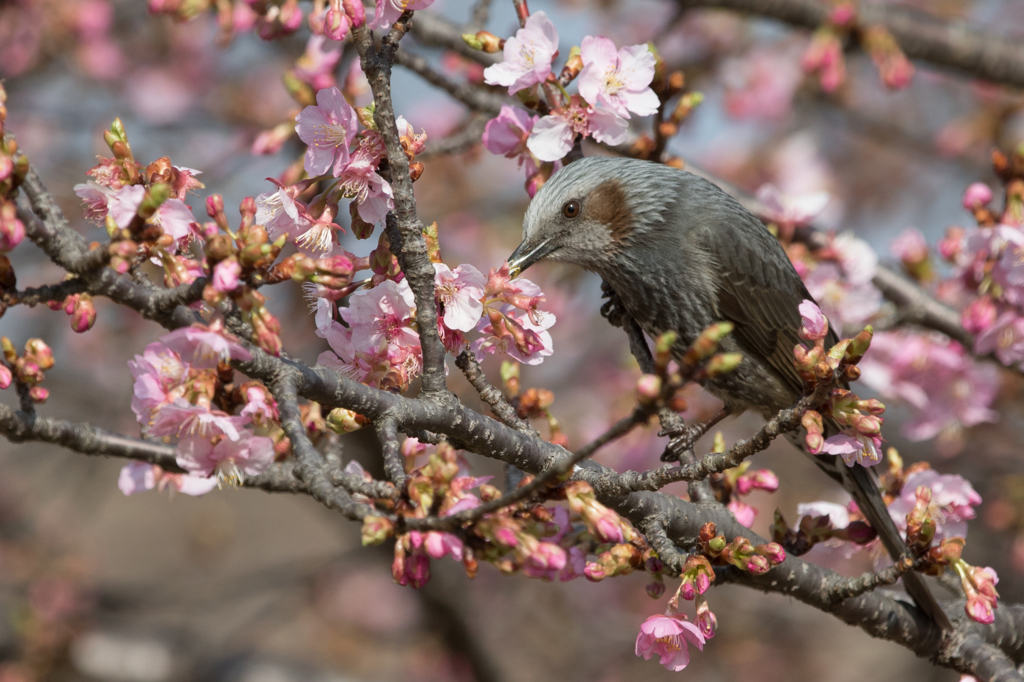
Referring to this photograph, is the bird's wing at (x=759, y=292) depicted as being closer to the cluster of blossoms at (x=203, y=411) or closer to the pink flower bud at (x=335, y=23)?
the pink flower bud at (x=335, y=23)

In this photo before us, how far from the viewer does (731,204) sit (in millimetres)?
3602

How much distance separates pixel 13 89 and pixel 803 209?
5606 mm

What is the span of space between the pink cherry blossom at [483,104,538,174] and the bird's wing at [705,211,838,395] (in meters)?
1.18

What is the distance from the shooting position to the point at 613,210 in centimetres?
347

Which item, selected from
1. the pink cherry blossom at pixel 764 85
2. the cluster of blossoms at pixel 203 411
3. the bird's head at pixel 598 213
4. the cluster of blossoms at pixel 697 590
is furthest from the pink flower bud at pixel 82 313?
the pink cherry blossom at pixel 764 85

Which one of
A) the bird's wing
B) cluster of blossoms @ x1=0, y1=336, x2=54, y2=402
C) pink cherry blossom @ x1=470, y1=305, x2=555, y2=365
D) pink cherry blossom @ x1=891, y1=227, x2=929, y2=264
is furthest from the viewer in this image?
pink cherry blossom @ x1=891, y1=227, x2=929, y2=264

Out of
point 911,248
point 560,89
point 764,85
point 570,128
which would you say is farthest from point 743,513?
point 764,85

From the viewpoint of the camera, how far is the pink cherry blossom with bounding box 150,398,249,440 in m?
1.80

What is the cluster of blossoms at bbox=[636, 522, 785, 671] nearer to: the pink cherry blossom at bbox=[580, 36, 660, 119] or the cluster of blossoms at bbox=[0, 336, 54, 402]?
the pink cherry blossom at bbox=[580, 36, 660, 119]

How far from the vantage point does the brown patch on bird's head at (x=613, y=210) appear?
134 inches

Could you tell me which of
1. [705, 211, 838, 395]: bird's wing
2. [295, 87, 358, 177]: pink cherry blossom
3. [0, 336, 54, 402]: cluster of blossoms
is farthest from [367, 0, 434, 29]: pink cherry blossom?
[705, 211, 838, 395]: bird's wing

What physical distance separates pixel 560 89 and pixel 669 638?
62.3 inches

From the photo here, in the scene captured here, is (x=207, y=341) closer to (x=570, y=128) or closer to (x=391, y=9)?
(x=391, y=9)

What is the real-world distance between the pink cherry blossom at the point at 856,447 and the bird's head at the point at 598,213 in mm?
1470
